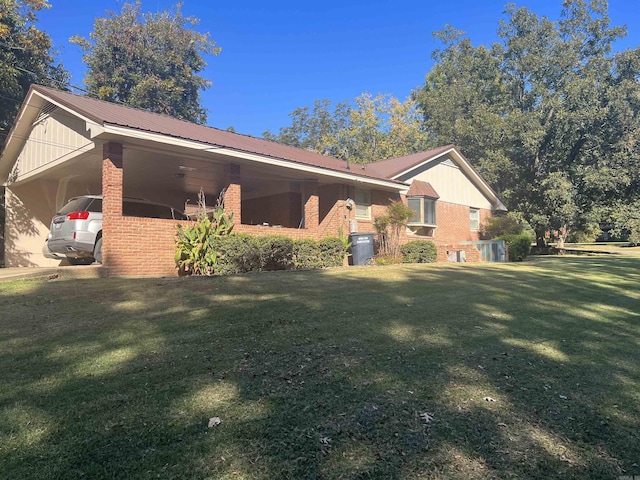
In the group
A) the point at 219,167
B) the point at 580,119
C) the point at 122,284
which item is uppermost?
the point at 580,119

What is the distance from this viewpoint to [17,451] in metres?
2.39

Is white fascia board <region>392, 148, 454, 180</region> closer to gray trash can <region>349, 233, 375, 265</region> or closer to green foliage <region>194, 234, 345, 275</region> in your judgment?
gray trash can <region>349, 233, 375, 265</region>

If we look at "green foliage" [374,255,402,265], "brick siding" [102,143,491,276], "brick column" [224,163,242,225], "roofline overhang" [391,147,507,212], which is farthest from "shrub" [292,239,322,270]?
"roofline overhang" [391,147,507,212]

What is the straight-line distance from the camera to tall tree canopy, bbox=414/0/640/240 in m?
25.3

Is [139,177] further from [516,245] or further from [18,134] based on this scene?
[516,245]

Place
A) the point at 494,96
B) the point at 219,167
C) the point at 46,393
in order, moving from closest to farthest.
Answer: the point at 46,393, the point at 219,167, the point at 494,96

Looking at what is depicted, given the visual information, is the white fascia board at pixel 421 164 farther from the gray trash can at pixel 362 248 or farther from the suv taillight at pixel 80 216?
the suv taillight at pixel 80 216

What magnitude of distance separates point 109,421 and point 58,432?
0.88ft

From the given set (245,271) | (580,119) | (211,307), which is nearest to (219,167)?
(245,271)

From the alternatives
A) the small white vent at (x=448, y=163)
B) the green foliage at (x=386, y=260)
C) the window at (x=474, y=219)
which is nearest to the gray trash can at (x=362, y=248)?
the green foliage at (x=386, y=260)

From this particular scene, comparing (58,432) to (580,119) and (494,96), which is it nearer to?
(580,119)

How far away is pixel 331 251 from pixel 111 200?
5.69 metres

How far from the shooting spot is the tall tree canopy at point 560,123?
2530cm

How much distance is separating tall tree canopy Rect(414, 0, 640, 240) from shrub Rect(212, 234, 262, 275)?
2080cm
